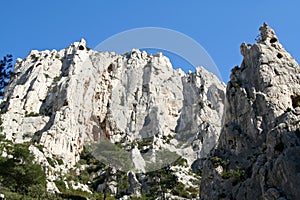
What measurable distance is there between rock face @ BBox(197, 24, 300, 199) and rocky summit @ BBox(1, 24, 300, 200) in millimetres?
104

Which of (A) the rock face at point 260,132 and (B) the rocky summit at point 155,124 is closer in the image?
(A) the rock face at point 260,132

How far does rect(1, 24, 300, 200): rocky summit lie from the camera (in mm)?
31375

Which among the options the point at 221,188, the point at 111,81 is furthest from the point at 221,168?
the point at 111,81

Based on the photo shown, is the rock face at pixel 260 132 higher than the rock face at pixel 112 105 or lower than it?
lower

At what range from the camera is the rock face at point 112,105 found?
Result: 66.6 m

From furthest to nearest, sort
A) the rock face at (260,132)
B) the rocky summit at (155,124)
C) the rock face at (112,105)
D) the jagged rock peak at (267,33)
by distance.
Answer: the rock face at (112,105) < the jagged rock peak at (267,33) < the rocky summit at (155,124) < the rock face at (260,132)

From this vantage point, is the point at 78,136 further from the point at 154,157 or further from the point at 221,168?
the point at 221,168

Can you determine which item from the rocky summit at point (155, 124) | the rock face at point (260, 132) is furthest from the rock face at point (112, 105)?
the rock face at point (260, 132)

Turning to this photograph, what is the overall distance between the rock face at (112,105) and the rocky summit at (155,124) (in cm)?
24

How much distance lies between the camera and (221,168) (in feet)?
121

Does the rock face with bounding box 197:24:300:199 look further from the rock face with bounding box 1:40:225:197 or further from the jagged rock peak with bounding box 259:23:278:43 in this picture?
the rock face with bounding box 1:40:225:197

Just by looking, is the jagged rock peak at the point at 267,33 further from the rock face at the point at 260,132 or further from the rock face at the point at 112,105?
the rock face at the point at 112,105

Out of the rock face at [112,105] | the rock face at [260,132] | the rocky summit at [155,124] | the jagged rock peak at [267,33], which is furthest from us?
the rock face at [112,105]

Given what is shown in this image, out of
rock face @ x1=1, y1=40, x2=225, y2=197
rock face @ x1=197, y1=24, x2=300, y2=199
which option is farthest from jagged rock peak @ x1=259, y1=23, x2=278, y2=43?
rock face @ x1=1, y1=40, x2=225, y2=197
